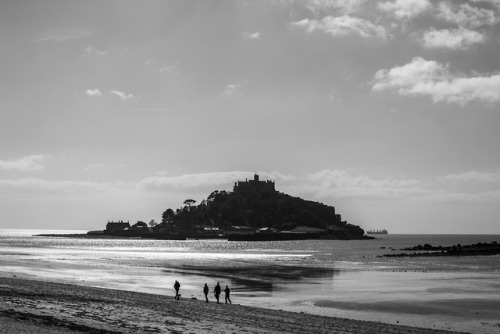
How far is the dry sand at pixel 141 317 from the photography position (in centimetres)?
2416

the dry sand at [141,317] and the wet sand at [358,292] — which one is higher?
the dry sand at [141,317]

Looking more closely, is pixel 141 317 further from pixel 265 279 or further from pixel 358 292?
pixel 265 279

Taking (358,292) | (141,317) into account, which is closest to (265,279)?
(358,292)

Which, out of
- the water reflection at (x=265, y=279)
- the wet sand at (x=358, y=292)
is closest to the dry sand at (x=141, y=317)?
the wet sand at (x=358, y=292)

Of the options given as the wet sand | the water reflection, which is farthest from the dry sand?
the water reflection

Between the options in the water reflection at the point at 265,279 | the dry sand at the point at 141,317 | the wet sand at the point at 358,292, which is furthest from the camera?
the water reflection at the point at 265,279

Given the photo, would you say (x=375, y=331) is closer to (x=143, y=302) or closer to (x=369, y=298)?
(x=143, y=302)

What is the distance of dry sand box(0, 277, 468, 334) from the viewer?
24156 millimetres

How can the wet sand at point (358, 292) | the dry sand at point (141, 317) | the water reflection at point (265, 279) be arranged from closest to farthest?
the dry sand at point (141, 317) → the wet sand at point (358, 292) → the water reflection at point (265, 279)

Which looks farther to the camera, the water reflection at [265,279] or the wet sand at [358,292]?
the water reflection at [265,279]

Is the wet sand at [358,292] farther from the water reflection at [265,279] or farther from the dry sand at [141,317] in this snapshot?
the dry sand at [141,317]

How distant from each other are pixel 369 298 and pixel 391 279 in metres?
20.3

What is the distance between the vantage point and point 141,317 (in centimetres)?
2903

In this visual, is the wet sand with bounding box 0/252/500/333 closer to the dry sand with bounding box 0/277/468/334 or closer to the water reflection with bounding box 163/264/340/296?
the water reflection with bounding box 163/264/340/296
